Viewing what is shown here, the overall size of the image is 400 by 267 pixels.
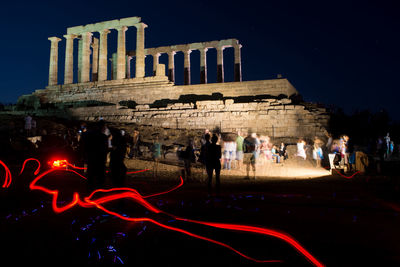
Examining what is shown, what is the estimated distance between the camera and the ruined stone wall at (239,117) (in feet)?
63.3

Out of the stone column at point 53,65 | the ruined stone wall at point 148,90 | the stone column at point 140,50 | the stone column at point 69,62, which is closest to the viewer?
the ruined stone wall at point 148,90

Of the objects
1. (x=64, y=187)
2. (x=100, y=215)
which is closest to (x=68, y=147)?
(x=64, y=187)

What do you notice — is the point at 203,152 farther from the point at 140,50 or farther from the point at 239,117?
the point at 140,50

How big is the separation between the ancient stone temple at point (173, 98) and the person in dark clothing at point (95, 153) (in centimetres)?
1514

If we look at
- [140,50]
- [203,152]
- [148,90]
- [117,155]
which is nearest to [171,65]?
[140,50]

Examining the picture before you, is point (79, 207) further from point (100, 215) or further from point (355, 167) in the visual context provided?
point (355, 167)

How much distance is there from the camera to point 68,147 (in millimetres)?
13484

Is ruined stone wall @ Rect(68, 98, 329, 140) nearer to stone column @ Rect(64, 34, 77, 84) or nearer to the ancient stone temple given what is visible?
the ancient stone temple

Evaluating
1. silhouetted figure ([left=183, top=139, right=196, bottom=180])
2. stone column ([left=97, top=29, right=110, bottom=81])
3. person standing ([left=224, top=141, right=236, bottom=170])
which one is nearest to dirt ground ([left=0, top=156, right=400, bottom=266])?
silhouetted figure ([left=183, top=139, right=196, bottom=180])

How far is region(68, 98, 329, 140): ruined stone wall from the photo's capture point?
19281 millimetres

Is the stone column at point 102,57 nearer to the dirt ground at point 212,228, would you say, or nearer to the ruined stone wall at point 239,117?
the ruined stone wall at point 239,117

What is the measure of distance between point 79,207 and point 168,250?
3.42 m

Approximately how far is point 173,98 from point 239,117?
8.83 meters

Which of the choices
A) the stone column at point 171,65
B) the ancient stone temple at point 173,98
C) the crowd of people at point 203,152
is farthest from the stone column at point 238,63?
the crowd of people at point 203,152
